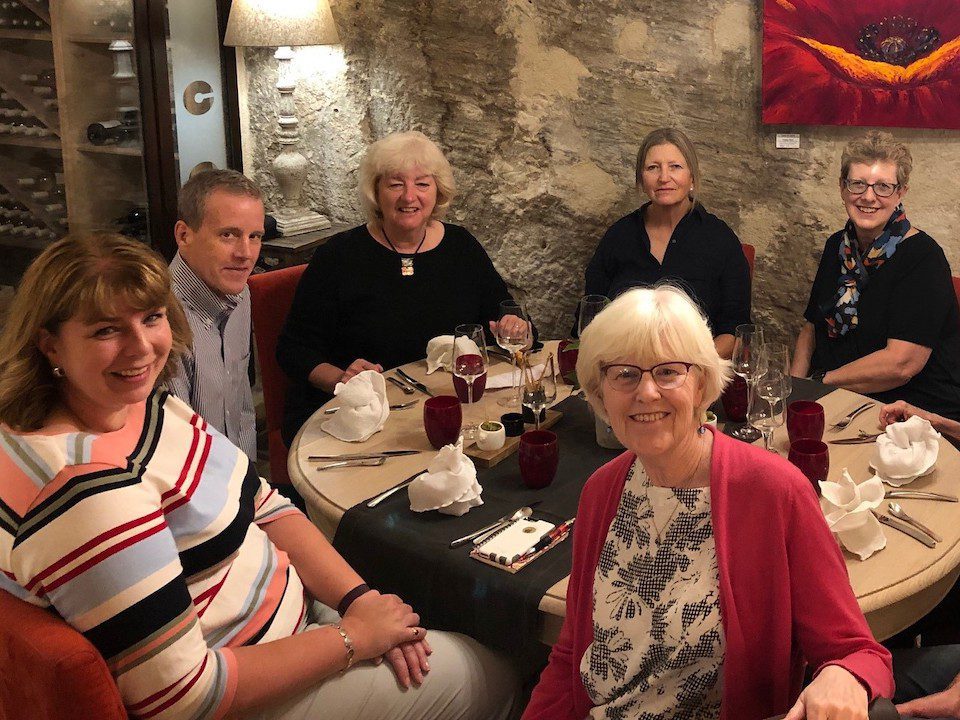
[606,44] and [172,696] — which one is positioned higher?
[606,44]

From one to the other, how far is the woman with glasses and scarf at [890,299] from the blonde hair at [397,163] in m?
1.15

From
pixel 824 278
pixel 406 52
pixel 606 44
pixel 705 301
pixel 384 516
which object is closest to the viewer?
pixel 384 516

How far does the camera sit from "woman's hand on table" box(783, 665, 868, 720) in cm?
123

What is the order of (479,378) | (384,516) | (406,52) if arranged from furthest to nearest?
(406,52) < (479,378) < (384,516)

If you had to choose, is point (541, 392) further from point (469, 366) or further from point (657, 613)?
point (657, 613)

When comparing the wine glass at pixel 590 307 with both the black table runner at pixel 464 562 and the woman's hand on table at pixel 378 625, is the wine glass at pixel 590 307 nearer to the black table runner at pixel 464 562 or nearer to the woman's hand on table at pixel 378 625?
the black table runner at pixel 464 562

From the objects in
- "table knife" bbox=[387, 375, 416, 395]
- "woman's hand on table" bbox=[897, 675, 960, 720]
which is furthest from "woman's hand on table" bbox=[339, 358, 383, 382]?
"woman's hand on table" bbox=[897, 675, 960, 720]

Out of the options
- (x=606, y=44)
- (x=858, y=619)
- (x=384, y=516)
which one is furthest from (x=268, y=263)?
(x=858, y=619)

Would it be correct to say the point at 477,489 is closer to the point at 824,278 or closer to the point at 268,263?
the point at 824,278

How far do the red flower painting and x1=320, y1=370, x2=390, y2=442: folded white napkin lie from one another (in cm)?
191

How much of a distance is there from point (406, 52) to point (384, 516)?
264 cm

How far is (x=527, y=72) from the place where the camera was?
12.5ft

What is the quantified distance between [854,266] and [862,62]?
78cm

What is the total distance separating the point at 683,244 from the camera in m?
3.24
